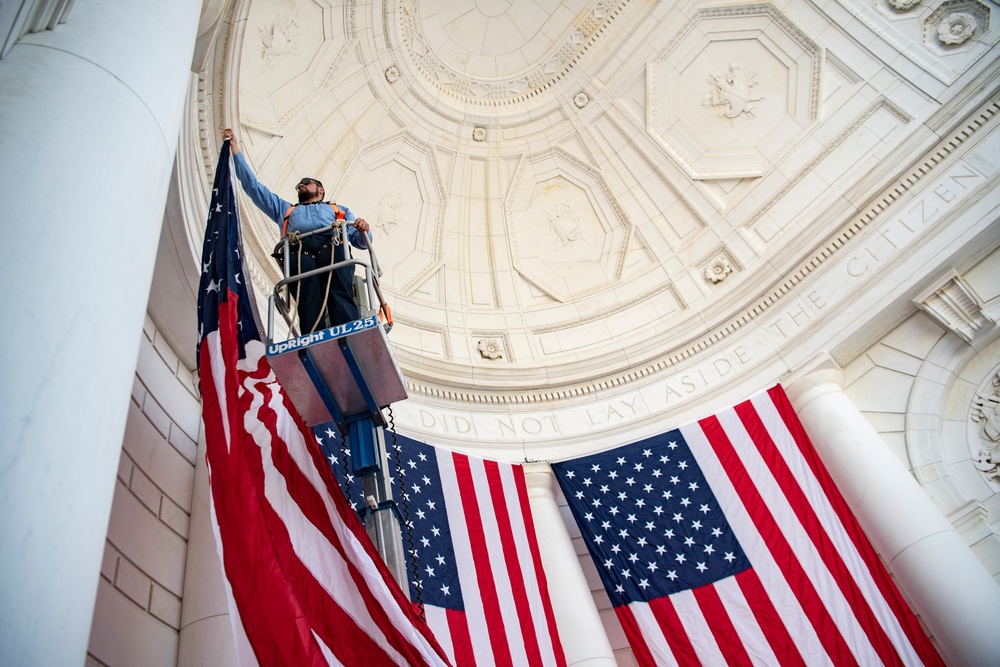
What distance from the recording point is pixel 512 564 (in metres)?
8.41

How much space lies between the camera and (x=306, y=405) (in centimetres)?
459

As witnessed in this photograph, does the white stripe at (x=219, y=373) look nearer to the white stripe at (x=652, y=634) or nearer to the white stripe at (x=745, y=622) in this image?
the white stripe at (x=652, y=634)

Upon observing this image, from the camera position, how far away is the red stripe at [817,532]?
735 cm

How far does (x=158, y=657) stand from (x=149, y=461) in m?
1.37

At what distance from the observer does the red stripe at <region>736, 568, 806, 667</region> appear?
24.5ft

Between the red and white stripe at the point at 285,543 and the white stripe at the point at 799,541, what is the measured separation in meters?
5.27

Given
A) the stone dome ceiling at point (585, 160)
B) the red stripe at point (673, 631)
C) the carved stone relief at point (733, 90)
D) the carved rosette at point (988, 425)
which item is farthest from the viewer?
the carved stone relief at point (733, 90)

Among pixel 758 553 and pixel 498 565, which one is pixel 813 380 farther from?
pixel 498 565

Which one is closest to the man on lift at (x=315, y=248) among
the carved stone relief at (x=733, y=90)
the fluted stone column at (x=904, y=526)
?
the fluted stone column at (x=904, y=526)

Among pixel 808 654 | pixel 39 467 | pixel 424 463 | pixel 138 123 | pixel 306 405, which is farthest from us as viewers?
pixel 424 463

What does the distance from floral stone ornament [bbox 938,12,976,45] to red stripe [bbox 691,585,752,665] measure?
28.8 feet

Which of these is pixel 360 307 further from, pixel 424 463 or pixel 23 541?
pixel 424 463

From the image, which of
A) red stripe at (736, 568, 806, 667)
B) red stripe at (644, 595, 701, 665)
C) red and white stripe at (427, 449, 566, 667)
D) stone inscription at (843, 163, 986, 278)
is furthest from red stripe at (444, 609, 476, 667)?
stone inscription at (843, 163, 986, 278)

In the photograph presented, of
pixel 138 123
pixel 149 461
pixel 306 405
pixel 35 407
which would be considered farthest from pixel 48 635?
pixel 149 461
